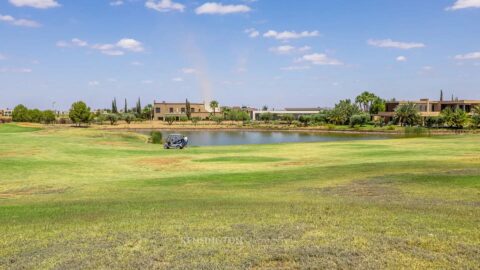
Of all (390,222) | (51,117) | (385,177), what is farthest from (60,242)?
(51,117)

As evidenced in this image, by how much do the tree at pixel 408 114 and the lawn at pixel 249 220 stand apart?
404 feet

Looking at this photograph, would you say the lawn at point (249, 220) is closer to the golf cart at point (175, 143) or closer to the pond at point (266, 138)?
the golf cart at point (175, 143)

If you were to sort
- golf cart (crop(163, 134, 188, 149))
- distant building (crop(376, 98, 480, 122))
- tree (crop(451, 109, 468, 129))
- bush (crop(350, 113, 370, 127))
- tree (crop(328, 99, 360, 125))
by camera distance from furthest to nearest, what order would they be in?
tree (crop(328, 99, 360, 125)) < distant building (crop(376, 98, 480, 122)) < bush (crop(350, 113, 370, 127)) < tree (crop(451, 109, 468, 129)) < golf cart (crop(163, 134, 188, 149))

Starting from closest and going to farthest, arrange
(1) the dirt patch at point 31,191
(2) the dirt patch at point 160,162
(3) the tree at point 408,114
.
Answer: (1) the dirt patch at point 31,191
(2) the dirt patch at point 160,162
(3) the tree at point 408,114

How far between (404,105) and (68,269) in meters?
150

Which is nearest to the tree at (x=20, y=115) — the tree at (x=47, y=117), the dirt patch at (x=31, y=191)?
the tree at (x=47, y=117)

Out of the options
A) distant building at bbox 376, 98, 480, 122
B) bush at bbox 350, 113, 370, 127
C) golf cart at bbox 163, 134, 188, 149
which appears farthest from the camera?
distant building at bbox 376, 98, 480, 122

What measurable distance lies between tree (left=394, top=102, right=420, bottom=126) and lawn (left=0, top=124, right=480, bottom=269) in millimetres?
123254

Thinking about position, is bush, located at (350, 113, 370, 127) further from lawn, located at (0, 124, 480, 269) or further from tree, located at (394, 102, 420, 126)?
lawn, located at (0, 124, 480, 269)

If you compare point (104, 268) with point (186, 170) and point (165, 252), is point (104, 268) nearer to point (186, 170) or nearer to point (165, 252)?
point (165, 252)

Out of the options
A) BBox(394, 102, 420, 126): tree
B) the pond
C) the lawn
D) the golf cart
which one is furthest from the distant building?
the lawn

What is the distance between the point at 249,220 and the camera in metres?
13.2

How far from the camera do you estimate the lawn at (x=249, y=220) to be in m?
9.55

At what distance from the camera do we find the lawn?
31.3ft
